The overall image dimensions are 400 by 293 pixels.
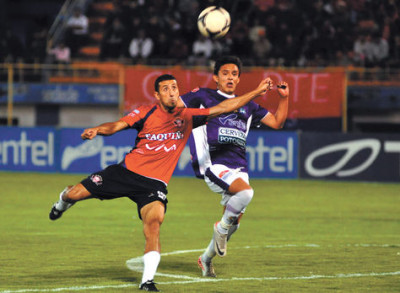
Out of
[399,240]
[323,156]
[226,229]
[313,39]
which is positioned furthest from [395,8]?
[226,229]

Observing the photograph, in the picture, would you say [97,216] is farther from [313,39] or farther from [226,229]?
[313,39]

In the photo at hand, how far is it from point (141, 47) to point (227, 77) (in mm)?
16169

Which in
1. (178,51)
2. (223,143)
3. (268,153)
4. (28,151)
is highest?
(178,51)

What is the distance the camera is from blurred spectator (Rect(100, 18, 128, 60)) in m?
25.5

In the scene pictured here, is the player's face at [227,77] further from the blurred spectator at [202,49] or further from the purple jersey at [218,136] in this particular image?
the blurred spectator at [202,49]

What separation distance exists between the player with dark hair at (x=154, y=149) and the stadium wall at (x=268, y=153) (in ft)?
40.8

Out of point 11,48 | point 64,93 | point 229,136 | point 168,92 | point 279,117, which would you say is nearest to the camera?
point 168,92

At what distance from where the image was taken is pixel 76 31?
2689 centimetres

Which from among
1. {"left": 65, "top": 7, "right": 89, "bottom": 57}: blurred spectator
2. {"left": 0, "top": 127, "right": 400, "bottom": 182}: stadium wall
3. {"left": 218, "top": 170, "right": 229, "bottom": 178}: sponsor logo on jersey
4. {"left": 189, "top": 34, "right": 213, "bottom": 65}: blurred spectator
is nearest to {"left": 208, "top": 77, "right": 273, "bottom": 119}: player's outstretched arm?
{"left": 218, "top": 170, "right": 229, "bottom": 178}: sponsor logo on jersey

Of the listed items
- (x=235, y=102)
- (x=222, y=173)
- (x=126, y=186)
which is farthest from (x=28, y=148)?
(x=235, y=102)

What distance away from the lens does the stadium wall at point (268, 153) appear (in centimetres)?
2008

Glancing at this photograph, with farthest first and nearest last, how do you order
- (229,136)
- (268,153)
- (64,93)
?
(64,93)
(268,153)
(229,136)

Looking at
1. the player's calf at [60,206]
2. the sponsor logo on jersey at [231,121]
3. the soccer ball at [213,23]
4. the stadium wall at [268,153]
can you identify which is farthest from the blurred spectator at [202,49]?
the player's calf at [60,206]

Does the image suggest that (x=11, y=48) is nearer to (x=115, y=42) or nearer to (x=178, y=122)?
(x=115, y=42)
